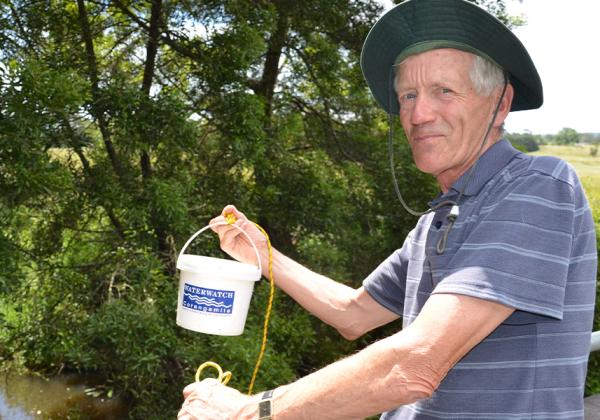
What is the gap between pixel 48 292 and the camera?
14.9 ft

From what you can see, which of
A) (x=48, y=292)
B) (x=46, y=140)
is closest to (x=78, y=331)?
(x=48, y=292)

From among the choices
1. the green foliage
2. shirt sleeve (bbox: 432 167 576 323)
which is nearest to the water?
the green foliage

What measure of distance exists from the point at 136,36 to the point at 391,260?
410cm

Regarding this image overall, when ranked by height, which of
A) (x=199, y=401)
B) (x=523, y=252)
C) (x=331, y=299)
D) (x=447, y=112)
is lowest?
(x=199, y=401)

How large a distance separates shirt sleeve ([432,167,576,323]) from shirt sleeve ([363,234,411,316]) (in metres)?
0.59

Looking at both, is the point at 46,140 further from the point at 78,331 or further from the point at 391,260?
the point at 391,260

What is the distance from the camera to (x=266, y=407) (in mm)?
1453

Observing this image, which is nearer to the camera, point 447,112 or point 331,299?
point 447,112

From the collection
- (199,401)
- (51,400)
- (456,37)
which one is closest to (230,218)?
(199,401)

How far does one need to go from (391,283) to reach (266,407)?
753 millimetres

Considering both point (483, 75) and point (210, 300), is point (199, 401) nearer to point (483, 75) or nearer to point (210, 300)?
point (210, 300)

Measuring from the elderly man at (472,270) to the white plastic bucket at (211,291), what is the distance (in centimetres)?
27

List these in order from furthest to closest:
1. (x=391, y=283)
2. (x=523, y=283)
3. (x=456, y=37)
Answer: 1. (x=391, y=283)
2. (x=456, y=37)
3. (x=523, y=283)

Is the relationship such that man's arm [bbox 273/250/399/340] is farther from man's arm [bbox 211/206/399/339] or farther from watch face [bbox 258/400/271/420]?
watch face [bbox 258/400/271/420]
